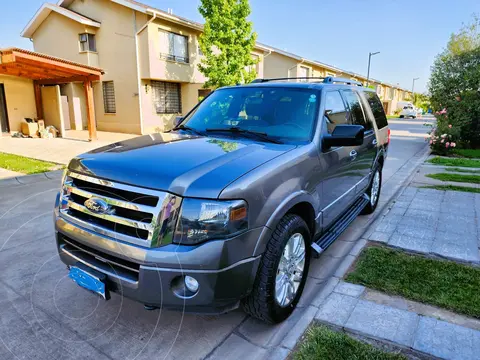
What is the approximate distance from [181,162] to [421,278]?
263 cm

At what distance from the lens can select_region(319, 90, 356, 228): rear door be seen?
3.18 metres

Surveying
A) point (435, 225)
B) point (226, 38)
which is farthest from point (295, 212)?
point (226, 38)

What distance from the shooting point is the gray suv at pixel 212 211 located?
2.01m

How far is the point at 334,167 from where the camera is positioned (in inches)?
131

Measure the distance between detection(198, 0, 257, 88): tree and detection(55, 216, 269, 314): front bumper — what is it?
1553cm

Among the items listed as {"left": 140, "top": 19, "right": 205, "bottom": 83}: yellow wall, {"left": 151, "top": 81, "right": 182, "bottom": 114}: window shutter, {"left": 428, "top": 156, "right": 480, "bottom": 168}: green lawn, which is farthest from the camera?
{"left": 151, "top": 81, "right": 182, "bottom": 114}: window shutter

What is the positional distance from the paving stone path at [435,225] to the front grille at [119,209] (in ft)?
10.5

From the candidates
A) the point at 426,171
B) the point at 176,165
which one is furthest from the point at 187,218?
the point at 426,171

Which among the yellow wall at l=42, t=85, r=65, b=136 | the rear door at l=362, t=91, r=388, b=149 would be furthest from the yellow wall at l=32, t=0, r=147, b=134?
the rear door at l=362, t=91, r=388, b=149

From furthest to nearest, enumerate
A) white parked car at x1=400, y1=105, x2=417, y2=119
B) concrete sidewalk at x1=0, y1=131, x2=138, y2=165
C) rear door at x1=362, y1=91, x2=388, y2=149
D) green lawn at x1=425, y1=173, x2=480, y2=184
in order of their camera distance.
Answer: white parked car at x1=400, y1=105, x2=417, y2=119 < concrete sidewalk at x1=0, y1=131, x2=138, y2=165 < green lawn at x1=425, y1=173, x2=480, y2=184 < rear door at x1=362, y1=91, x2=388, y2=149

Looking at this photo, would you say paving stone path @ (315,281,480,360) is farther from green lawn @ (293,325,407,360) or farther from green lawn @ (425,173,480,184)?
green lawn @ (425,173,480,184)

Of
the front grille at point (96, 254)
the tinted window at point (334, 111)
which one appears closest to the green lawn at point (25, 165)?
the front grille at point (96, 254)

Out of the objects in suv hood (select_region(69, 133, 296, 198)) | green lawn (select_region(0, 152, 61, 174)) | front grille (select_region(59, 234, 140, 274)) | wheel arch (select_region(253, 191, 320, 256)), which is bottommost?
green lawn (select_region(0, 152, 61, 174))

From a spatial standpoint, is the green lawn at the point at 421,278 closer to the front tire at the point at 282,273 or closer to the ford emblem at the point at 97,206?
the front tire at the point at 282,273
